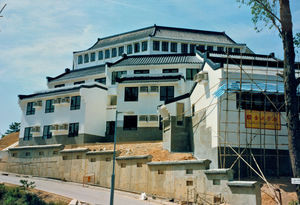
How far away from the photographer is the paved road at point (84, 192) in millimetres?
25297

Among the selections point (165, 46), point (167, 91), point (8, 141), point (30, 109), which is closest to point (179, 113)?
point (167, 91)

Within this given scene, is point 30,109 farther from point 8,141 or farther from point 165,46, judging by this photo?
point 165,46

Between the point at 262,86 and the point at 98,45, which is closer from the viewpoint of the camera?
the point at 262,86

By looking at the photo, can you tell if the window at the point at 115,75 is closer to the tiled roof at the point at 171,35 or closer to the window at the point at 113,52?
the tiled roof at the point at 171,35

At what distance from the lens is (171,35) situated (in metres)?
50.0

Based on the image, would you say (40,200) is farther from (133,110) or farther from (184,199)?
(133,110)

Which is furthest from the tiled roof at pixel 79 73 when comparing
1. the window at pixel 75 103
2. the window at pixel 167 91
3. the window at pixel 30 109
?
the window at pixel 167 91

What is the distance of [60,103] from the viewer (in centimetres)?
3959

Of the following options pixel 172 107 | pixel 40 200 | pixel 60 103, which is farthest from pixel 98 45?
pixel 40 200

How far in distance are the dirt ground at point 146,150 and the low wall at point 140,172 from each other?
45.7 inches

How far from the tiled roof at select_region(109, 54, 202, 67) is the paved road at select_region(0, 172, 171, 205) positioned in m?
16.4

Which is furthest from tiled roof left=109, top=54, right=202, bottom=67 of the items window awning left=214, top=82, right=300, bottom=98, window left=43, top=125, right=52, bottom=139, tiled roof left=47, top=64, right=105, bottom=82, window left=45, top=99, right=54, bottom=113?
window awning left=214, top=82, right=300, bottom=98

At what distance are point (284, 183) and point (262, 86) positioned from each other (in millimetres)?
6714

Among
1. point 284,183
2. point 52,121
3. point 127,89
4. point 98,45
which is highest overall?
point 98,45
